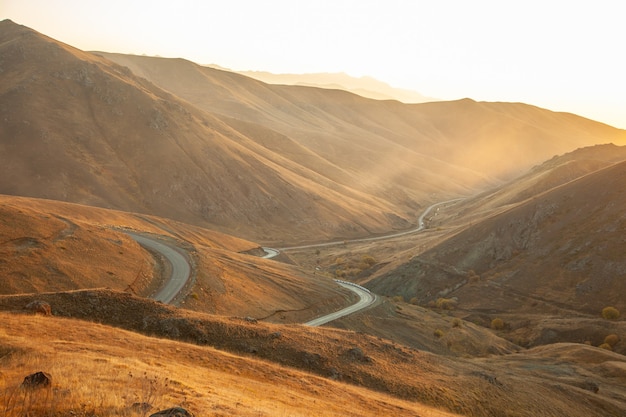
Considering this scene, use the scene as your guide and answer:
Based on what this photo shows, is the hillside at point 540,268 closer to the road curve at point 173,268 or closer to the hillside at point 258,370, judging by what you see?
the hillside at point 258,370

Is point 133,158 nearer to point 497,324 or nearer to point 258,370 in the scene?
point 497,324

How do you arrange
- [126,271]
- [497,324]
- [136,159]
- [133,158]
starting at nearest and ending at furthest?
[126,271]
[497,324]
[136,159]
[133,158]

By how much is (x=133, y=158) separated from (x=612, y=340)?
114244mm

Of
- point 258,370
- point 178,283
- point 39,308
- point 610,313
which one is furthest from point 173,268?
point 610,313

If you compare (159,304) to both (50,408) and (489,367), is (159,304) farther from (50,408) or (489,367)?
(489,367)

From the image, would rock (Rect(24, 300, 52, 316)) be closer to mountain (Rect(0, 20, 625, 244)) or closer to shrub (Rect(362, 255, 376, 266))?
shrub (Rect(362, 255, 376, 266))

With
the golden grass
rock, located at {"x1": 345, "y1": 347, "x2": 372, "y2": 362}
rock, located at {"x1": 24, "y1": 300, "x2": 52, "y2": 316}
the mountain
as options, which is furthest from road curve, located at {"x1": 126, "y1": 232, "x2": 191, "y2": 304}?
the mountain

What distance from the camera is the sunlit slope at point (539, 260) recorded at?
71.8 m

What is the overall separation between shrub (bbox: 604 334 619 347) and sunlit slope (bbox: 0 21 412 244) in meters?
83.1

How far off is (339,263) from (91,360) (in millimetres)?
86936

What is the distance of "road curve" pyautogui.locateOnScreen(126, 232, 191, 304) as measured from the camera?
48541 millimetres

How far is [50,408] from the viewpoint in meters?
13.0

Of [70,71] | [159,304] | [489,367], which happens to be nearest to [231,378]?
[159,304]

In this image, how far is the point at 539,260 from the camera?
263 ft
